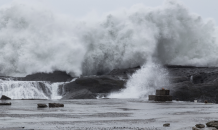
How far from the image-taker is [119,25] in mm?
77438

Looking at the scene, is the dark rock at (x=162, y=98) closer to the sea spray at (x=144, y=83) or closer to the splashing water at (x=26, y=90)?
the sea spray at (x=144, y=83)

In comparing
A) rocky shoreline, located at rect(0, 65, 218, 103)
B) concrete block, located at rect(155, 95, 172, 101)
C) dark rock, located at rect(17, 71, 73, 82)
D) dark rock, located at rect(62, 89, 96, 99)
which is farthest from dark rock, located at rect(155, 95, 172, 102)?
dark rock, located at rect(17, 71, 73, 82)

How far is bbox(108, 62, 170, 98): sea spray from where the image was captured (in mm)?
57219

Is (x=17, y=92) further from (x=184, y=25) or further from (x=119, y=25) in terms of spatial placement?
(x=184, y=25)

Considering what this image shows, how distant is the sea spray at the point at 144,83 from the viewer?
5722cm

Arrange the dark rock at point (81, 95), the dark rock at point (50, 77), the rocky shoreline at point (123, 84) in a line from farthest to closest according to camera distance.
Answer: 1. the dark rock at point (50, 77)
2. the dark rock at point (81, 95)
3. the rocky shoreline at point (123, 84)

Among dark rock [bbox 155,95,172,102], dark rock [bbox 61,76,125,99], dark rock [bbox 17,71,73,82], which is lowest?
dark rock [bbox 155,95,172,102]

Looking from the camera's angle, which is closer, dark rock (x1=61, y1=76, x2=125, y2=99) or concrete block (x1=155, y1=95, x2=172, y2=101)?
concrete block (x1=155, y1=95, x2=172, y2=101)

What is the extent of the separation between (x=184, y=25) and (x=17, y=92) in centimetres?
4292

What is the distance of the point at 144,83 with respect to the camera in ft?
200

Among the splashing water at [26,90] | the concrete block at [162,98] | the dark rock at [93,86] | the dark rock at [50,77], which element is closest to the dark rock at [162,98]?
the concrete block at [162,98]

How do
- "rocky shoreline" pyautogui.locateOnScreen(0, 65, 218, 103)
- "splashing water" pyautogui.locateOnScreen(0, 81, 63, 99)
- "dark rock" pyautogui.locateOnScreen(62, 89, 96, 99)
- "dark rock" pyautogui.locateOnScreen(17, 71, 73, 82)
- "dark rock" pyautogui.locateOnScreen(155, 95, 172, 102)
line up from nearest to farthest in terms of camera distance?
"dark rock" pyautogui.locateOnScreen(155, 95, 172, 102)
"rocky shoreline" pyautogui.locateOnScreen(0, 65, 218, 103)
"dark rock" pyautogui.locateOnScreen(62, 89, 96, 99)
"splashing water" pyautogui.locateOnScreen(0, 81, 63, 99)
"dark rock" pyautogui.locateOnScreen(17, 71, 73, 82)

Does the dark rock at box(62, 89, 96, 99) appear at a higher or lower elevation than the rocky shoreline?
lower

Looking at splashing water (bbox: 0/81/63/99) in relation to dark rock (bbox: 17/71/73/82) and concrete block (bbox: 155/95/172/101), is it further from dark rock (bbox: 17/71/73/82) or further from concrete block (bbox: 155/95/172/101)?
concrete block (bbox: 155/95/172/101)
